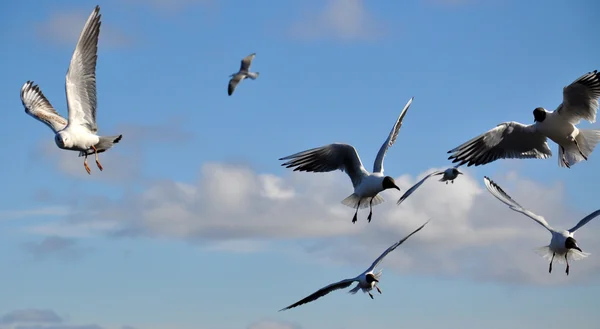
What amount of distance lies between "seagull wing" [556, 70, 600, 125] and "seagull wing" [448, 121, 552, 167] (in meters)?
0.67

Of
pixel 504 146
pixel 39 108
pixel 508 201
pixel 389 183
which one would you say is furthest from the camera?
pixel 39 108

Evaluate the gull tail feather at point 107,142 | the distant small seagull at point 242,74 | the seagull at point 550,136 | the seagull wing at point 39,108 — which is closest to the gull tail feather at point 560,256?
the seagull at point 550,136

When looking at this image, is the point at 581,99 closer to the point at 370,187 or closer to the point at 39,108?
the point at 370,187

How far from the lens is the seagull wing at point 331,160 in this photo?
15.3 m

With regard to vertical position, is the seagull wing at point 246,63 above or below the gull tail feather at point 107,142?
above

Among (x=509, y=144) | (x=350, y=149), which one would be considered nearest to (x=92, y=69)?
(x=350, y=149)

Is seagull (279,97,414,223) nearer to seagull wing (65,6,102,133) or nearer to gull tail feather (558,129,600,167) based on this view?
gull tail feather (558,129,600,167)

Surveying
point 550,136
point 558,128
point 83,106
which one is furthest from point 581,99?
point 83,106

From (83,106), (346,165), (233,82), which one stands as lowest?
(346,165)

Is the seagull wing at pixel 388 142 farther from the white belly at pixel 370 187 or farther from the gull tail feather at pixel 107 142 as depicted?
the gull tail feather at pixel 107 142

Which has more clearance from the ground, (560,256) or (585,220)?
(585,220)

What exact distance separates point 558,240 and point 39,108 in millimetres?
9548

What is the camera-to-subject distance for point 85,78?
16.3 meters

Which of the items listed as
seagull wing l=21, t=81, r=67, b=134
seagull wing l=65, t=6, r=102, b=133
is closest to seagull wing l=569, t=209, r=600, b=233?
seagull wing l=65, t=6, r=102, b=133
